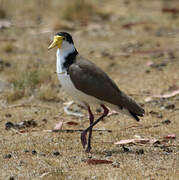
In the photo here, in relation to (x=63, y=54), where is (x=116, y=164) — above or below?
below

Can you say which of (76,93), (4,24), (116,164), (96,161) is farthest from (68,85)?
(4,24)

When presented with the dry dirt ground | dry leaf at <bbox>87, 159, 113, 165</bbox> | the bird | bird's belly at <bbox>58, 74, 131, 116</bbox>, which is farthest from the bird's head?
dry leaf at <bbox>87, 159, 113, 165</bbox>

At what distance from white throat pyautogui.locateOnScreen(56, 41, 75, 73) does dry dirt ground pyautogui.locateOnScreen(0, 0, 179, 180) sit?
0.94 m

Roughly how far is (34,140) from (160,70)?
15.6 feet

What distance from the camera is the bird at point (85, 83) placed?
625cm

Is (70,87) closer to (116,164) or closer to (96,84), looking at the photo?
(96,84)

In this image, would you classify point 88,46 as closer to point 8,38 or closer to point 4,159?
point 8,38

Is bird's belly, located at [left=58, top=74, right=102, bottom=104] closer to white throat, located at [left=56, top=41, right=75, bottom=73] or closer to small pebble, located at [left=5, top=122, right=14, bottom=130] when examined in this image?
white throat, located at [left=56, top=41, right=75, bottom=73]

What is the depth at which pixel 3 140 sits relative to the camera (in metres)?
6.80

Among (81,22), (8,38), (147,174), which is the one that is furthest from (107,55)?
(147,174)

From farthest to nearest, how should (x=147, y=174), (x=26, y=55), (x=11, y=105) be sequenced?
1. (x=26, y=55)
2. (x=11, y=105)
3. (x=147, y=174)

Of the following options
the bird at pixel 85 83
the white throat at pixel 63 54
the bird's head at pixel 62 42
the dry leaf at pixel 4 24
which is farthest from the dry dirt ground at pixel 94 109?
the bird's head at pixel 62 42

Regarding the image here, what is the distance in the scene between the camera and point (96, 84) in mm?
6297

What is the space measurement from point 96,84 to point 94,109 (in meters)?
2.30
